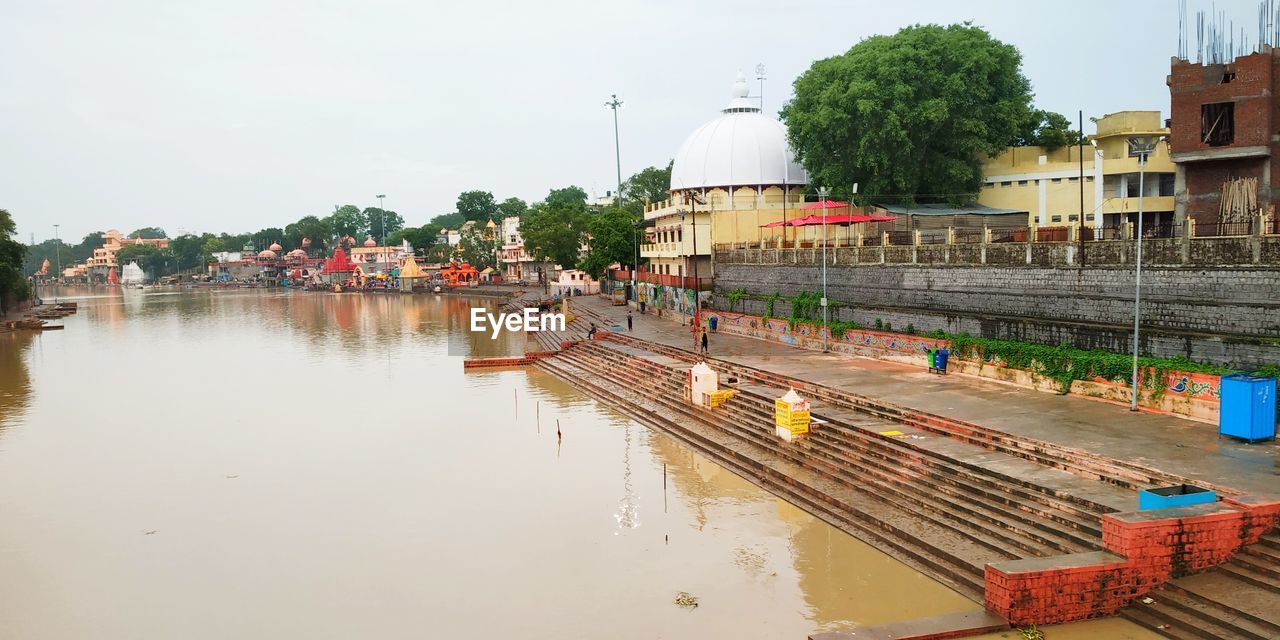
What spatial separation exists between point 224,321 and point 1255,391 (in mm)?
64540

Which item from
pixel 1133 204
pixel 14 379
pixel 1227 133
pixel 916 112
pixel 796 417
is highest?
pixel 916 112

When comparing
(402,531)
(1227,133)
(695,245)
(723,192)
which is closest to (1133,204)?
(1227,133)

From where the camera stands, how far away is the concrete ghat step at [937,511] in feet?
36.6

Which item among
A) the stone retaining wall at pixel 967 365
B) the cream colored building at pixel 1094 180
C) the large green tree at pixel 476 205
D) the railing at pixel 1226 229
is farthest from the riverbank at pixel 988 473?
the large green tree at pixel 476 205

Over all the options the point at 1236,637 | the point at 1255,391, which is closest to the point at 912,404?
the point at 1255,391

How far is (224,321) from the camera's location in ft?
208

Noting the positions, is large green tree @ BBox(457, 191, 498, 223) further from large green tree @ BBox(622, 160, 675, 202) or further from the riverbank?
the riverbank

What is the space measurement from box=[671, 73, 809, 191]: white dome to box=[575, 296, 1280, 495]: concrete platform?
19.5m

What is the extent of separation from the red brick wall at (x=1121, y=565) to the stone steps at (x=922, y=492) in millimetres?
765

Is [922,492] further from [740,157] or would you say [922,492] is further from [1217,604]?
[740,157]

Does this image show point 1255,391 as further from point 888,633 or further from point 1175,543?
point 888,633

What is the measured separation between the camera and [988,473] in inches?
511

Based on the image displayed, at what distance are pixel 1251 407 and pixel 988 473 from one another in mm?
4421

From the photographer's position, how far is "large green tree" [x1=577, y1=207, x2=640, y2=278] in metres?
53.5
